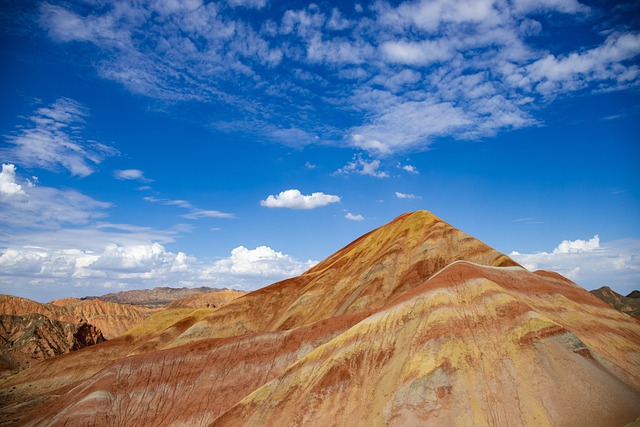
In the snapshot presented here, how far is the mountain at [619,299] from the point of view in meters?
162

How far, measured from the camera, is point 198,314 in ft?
314

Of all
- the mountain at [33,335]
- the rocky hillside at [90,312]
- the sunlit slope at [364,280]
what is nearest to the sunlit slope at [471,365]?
the sunlit slope at [364,280]

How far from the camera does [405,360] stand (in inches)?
1625

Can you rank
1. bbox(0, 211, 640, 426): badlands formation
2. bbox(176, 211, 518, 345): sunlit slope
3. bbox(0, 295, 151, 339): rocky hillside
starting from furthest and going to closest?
bbox(0, 295, 151, 339): rocky hillside, bbox(176, 211, 518, 345): sunlit slope, bbox(0, 211, 640, 426): badlands formation

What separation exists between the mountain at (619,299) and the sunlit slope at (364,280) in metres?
128

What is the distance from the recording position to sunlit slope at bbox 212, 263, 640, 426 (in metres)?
33.8

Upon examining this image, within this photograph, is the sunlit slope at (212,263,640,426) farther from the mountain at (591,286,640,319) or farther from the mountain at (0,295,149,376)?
the mountain at (591,286,640,319)

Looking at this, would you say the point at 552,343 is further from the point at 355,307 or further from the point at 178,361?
the point at 178,361

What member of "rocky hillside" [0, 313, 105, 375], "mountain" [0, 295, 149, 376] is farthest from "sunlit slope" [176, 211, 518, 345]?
"mountain" [0, 295, 149, 376]

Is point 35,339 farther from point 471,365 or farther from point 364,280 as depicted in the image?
point 471,365

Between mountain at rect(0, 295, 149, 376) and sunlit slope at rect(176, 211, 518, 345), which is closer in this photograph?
sunlit slope at rect(176, 211, 518, 345)

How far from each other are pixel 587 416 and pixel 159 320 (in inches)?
3988

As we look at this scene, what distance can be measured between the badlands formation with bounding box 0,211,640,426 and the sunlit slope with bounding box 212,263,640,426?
120 mm

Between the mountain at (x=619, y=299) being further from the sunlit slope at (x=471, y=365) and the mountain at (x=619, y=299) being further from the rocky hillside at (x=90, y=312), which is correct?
the rocky hillside at (x=90, y=312)
